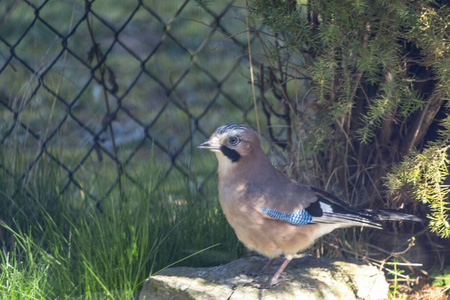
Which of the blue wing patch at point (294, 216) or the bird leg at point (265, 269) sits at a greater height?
the blue wing patch at point (294, 216)

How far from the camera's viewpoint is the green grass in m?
Result: 2.72

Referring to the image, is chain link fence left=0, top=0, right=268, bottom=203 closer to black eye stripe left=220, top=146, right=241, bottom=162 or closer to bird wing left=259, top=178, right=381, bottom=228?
black eye stripe left=220, top=146, right=241, bottom=162

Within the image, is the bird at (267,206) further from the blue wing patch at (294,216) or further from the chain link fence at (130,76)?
the chain link fence at (130,76)

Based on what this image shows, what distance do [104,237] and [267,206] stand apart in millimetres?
729

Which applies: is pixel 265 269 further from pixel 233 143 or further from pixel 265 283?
pixel 233 143

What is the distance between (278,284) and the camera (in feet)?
8.90

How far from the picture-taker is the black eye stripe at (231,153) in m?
2.79

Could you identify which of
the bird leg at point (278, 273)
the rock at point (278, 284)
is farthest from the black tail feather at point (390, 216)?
the bird leg at point (278, 273)

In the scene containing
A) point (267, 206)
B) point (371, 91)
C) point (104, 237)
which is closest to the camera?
point (267, 206)

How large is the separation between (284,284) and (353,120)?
86 cm

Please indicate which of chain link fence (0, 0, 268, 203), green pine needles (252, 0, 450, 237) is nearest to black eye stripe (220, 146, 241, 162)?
green pine needles (252, 0, 450, 237)

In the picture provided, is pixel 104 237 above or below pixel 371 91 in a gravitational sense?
below

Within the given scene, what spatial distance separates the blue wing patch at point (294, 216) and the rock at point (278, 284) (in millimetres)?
253

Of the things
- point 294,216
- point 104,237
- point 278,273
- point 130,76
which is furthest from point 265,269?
point 130,76
